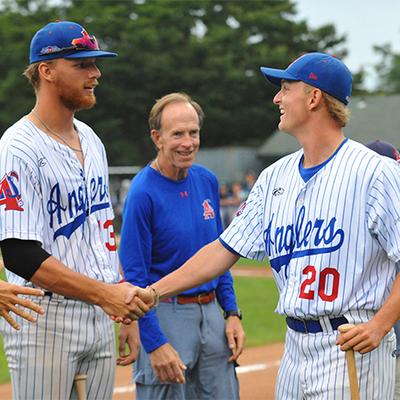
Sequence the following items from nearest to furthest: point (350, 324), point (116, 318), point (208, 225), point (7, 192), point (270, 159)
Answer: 1. point (350, 324)
2. point (7, 192)
3. point (116, 318)
4. point (208, 225)
5. point (270, 159)

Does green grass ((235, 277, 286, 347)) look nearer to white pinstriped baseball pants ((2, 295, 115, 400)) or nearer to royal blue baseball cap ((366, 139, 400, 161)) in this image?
royal blue baseball cap ((366, 139, 400, 161))

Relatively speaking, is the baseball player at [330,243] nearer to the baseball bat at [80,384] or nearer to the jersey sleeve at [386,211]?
the jersey sleeve at [386,211]

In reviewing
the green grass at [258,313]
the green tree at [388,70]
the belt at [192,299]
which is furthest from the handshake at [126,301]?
the green tree at [388,70]

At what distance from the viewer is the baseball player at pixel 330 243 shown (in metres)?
3.68

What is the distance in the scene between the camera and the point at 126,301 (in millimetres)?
4105

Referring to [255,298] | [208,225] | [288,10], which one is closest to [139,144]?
[288,10]

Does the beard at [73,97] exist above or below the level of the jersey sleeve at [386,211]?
above

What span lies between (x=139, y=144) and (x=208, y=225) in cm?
3764

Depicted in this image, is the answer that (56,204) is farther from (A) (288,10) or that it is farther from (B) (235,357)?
(A) (288,10)

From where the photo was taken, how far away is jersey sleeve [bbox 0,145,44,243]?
3.82 meters

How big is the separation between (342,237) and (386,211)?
21cm

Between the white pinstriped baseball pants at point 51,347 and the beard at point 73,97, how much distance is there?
91 centimetres

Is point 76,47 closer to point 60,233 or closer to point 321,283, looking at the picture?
point 60,233

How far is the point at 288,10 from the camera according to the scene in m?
45.0
